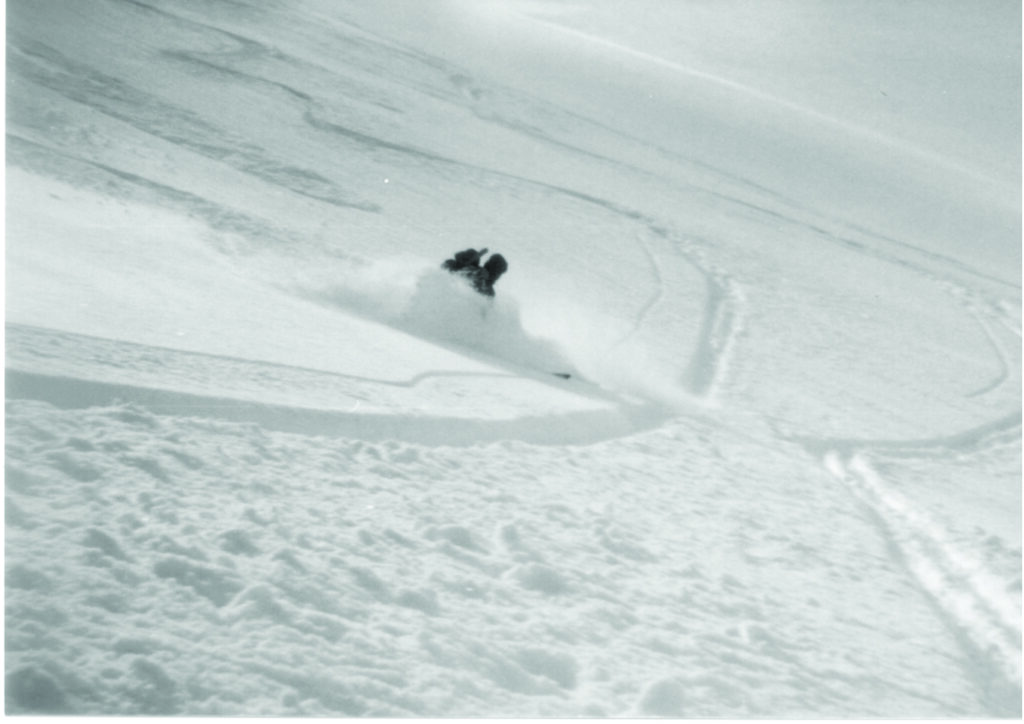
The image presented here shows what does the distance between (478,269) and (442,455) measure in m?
2.47

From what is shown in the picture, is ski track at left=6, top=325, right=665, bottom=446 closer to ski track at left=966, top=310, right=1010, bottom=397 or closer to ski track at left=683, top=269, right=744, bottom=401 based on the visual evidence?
ski track at left=683, top=269, right=744, bottom=401

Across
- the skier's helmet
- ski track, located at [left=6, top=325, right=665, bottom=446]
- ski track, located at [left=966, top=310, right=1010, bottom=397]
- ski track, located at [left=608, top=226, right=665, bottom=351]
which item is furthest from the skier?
ski track, located at [left=966, top=310, right=1010, bottom=397]

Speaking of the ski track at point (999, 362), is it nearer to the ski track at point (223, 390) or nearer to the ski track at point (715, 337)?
the ski track at point (715, 337)

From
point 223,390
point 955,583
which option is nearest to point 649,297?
point 955,583

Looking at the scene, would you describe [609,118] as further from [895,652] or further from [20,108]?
[895,652]

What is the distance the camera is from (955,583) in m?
3.37

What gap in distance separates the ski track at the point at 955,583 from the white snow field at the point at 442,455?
0.05 feet

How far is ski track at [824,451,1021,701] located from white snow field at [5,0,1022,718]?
0.05 feet

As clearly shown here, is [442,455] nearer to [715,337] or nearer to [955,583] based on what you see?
[955,583]

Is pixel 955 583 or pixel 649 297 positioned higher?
pixel 649 297

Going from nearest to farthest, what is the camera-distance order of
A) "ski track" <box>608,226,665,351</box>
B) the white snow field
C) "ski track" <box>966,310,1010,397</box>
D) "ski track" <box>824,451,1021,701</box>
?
1. the white snow field
2. "ski track" <box>824,451,1021,701</box>
3. "ski track" <box>608,226,665,351</box>
4. "ski track" <box>966,310,1010,397</box>

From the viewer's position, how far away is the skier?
222 inches

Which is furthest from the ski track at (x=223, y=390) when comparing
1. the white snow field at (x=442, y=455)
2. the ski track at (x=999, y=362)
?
the ski track at (x=999, y=362)

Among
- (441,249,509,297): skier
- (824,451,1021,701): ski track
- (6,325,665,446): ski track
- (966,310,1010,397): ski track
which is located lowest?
(6,325,665,446): ski track
